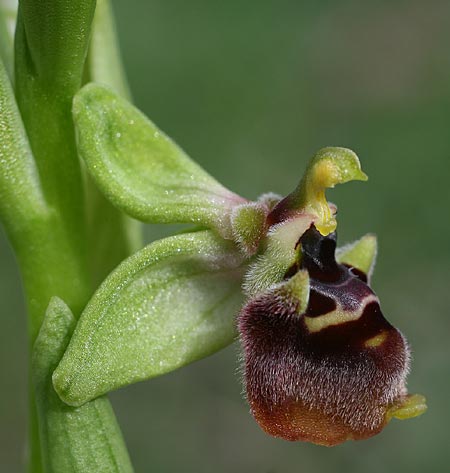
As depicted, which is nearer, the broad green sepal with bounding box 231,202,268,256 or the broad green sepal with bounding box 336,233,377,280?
the broad green sepal with bounding box 231,202,268,256

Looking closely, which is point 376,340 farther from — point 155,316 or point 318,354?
point 155,316

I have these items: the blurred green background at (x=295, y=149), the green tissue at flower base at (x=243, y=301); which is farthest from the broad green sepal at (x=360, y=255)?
the blurred green background at (x=295, y=149)

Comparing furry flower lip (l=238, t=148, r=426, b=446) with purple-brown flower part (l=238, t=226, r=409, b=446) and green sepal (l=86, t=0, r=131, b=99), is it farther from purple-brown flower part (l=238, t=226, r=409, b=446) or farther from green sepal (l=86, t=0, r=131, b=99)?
green sepal (l=86, t=0, r=131, b=99)

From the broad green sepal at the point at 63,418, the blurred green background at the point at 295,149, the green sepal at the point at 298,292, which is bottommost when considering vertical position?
the blurred green background at the point at 295,149

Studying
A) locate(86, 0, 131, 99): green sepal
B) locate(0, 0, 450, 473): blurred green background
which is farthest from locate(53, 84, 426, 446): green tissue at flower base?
locate(0, 0, 450, 473): blurred green background

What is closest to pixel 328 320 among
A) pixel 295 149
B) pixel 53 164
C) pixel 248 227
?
pixel 248 227

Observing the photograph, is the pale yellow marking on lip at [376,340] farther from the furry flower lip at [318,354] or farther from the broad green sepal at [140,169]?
the broad green sepal at [140,169]

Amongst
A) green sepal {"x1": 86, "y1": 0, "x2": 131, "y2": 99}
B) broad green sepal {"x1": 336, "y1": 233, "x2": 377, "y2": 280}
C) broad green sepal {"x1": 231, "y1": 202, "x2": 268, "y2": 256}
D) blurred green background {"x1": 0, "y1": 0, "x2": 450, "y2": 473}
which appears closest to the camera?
broad green sepal {"x1": 231, "y1": 202, "x2": 268, "y2": 256}

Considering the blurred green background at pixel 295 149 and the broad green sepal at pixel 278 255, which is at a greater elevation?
the broad green sepal at pixel 278 255
